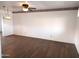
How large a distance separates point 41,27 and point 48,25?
25.5 inches

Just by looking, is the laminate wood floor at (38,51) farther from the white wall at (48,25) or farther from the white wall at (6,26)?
the white wall at (6,26)

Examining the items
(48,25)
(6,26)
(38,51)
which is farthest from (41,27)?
(6,26)

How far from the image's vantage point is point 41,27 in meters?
6.46

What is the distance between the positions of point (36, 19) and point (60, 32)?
2257 millimetres

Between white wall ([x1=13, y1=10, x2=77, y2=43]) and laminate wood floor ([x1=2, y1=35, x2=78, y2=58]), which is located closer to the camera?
laminate wood floor ([x1=2, y1=35, x2=78, y2=58])

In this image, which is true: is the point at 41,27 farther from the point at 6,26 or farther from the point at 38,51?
the point at 6,26

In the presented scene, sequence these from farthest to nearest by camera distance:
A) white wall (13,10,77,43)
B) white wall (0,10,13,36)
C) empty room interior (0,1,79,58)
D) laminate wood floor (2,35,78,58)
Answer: white wall (0,10,13,36), white wall (13,10,77,43), empty room interior (0,1,79,58), laminate wood floor (2,35,78,58)

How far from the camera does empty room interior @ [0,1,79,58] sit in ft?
14.7

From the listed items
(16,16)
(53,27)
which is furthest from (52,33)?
(16,16)

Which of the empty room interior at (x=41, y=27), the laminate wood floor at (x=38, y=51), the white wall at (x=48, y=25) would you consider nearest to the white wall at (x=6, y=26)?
the empty room interior at (x=41, y=27)

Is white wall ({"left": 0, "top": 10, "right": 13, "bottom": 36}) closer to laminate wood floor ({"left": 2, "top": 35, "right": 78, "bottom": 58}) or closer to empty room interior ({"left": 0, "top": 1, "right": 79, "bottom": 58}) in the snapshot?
empty room interior ({"left": 0, "top": 1, "right": 79, "bottom": 58})

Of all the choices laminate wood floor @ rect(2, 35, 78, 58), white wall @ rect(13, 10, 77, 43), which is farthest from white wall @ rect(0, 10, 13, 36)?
laminate wood floor @ rect(2, 35, 78, 58)

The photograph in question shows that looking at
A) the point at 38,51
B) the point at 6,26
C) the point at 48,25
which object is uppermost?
the point at 48,25

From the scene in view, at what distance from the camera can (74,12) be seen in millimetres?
5086
